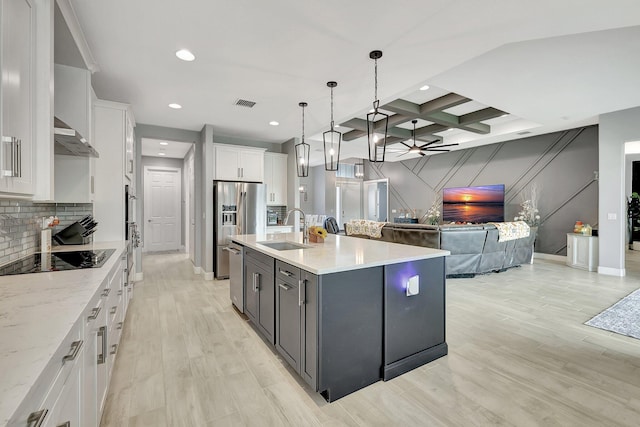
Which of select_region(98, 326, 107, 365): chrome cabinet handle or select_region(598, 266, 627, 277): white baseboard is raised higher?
select_region(98, 326, 107, 365): chrome cabinet handle

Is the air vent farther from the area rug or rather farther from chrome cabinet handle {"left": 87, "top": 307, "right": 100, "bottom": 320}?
the area rug

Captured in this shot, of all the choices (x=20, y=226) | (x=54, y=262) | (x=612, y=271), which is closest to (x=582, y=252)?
(x=612, y=271)

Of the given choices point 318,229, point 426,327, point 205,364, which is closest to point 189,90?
point 318,229

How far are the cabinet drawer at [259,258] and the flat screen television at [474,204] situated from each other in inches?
260

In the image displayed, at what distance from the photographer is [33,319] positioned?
1.01 meters

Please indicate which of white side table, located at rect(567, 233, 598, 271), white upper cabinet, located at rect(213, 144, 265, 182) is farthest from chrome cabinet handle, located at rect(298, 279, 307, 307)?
white side table, located at rect(567, 233, 598, 271)

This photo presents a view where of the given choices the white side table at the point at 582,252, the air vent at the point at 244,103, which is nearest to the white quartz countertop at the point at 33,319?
the air vent at the point at 244,103

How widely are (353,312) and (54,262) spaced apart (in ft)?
6.77

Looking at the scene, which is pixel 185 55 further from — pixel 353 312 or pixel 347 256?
pixel 353 312

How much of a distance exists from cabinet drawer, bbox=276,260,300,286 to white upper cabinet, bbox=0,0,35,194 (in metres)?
1.53

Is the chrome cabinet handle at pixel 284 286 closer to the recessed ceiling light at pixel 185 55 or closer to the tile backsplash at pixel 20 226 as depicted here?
the tile backsplash at pixel 20 226

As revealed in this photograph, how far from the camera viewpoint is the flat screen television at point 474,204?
23.6 ft

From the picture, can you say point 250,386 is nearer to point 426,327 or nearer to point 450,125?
point 426,327

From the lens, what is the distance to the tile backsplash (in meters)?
1.96
